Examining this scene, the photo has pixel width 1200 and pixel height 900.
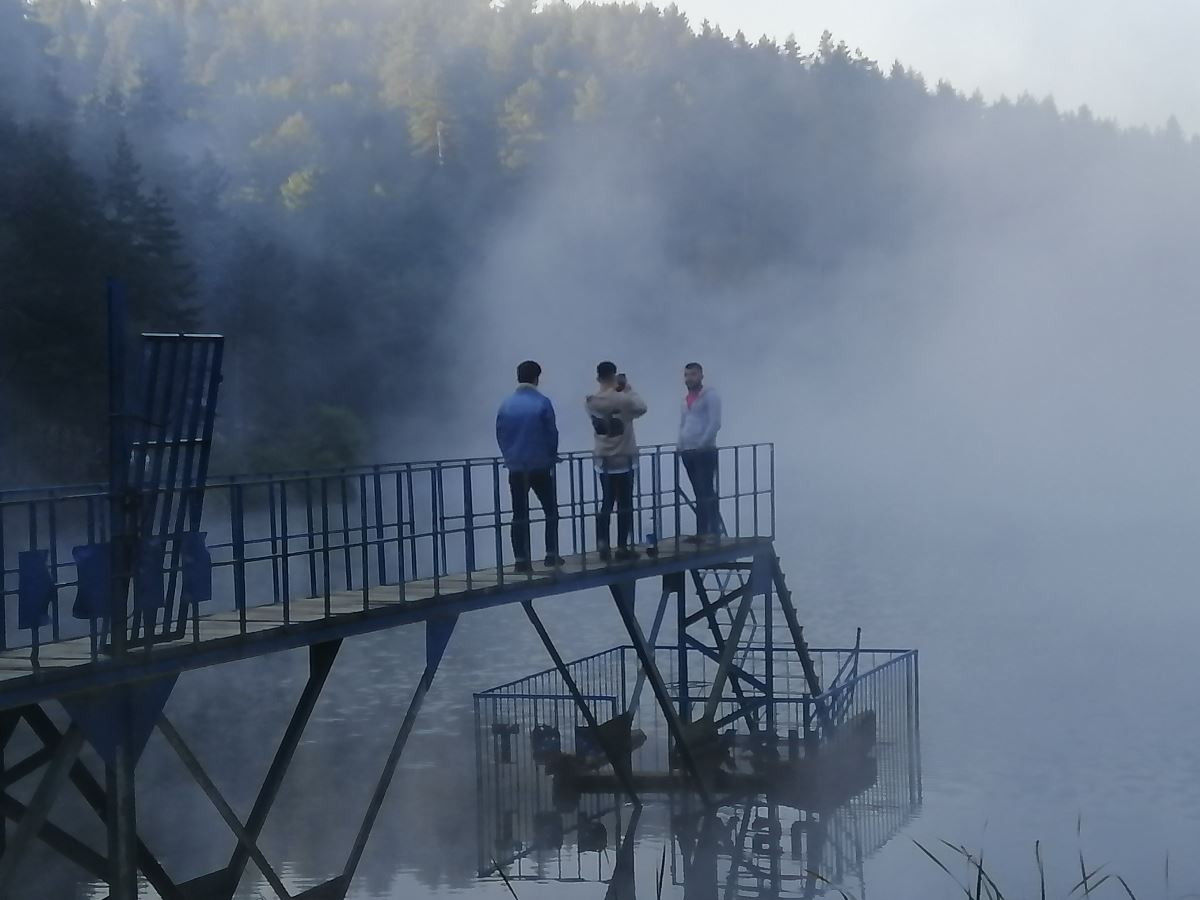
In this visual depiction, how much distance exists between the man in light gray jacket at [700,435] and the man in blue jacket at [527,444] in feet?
9.16

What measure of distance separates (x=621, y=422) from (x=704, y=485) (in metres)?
2.47

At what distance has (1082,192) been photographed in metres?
123

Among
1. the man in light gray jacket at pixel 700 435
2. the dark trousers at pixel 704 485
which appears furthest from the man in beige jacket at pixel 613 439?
the dark trousers at pixel 704 485

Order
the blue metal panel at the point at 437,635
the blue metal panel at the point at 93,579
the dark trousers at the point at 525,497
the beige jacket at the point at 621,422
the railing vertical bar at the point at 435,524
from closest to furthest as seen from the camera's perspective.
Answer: the blue metal panel at the point at 93,579
the railing vertical bar at the point at 435,524
the blue metal panel at the point at 437,635
the dark trousers at the point at 525,497
the beige jacket at the point at 621,422

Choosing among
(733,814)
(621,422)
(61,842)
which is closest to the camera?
(61,842)

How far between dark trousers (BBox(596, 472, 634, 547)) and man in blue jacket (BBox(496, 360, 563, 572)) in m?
1.26

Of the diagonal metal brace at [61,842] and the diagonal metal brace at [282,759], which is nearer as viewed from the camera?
the diagonal metal brace at [61,842]

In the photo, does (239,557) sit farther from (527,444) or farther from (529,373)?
(529,373)

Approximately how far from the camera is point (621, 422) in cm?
1644

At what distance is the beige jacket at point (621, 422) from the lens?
1644 centimetres

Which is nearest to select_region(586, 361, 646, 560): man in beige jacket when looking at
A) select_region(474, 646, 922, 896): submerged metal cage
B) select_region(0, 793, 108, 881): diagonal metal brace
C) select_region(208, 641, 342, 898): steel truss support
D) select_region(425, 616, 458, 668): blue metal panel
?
select_region(425, 616, 458, 668): blue metal panel

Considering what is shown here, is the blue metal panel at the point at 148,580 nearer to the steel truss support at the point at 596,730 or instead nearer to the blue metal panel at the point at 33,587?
the blue metal panel at the point at 33,587

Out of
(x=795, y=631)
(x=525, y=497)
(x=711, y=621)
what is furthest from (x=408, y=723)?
(x=795, y=631)

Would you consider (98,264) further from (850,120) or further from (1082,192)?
(1082,192)
